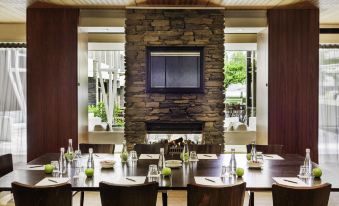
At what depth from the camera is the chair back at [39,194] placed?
2432 mm

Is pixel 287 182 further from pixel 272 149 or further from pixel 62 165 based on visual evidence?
pixel 62 165

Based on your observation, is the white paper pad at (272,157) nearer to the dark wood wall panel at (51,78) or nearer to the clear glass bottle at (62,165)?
the clear glass bottle at (62,165)

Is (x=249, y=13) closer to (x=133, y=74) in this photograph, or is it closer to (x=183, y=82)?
(x=183, y=82)

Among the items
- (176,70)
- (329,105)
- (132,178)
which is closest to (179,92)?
(176,70)

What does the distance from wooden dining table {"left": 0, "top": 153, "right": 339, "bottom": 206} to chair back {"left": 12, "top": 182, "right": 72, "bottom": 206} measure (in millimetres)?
231

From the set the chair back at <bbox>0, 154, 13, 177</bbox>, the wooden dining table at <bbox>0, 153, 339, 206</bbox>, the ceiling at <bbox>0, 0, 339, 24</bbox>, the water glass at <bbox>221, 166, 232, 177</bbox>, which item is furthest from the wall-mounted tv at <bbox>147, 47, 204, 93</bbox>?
the water glass at <bbox>221, 166, 232, 177</bbox>

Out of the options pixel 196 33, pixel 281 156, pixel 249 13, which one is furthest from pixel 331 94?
pixel 281 156

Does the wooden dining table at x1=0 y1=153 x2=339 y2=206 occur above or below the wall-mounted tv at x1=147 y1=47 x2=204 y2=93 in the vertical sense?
below

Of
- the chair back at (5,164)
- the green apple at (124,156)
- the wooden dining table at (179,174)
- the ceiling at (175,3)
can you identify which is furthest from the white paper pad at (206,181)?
the ceiling at (175,3)

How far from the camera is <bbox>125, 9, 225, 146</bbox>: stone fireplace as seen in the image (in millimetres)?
6594

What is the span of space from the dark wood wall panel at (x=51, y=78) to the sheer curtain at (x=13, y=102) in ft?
5.97

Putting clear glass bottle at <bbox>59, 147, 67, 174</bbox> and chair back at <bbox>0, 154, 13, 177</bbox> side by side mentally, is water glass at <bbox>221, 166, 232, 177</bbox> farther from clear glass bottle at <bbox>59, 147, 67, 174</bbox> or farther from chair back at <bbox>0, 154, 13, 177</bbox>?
chair back at <bbox>0, 154, 13, 177</bbox>

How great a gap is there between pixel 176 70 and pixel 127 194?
4.34m

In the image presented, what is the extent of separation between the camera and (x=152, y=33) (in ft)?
Result: 21.6
